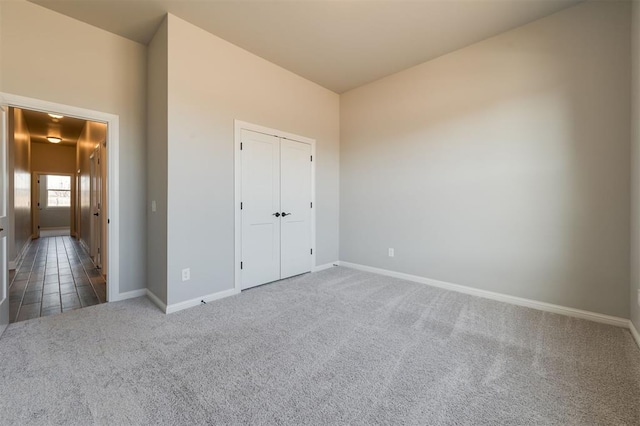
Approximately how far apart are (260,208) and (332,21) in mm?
2271

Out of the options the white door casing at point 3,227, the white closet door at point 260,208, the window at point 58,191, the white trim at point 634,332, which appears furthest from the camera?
the window at point 58,191

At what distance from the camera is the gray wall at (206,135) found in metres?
2.74

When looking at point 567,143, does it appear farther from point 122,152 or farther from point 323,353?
point 122,152

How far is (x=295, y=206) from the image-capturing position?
4.04 meters

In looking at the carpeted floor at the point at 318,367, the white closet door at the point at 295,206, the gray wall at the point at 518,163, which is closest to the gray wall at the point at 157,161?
the carpeted floor at the point at 318,367

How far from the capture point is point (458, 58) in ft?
10.8

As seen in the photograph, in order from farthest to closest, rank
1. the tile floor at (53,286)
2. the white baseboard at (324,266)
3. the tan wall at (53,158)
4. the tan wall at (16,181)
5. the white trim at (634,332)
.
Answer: the tan wall at (53,158)
the white baseboard at (324,266)
the tan wall at (16,181)
the tile floor at (53,286)
the white trim at (634,332)

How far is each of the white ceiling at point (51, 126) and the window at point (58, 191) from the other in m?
2.25

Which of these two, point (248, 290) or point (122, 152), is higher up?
point (122, 152)

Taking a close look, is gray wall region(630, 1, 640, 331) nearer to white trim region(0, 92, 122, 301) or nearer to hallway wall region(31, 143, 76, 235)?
white trim region(0, 92, 122, 301)

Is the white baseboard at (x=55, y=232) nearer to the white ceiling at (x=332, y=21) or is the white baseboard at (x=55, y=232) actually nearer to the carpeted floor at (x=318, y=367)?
the carpeted floor at (x=318, y=367)

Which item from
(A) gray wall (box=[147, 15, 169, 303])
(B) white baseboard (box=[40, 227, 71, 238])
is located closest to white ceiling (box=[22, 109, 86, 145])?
(B) white baseboard (box=[40, 227, 71, 238])

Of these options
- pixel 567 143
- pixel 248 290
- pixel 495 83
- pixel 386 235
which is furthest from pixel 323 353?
pixel 495 83

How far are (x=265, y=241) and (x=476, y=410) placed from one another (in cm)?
278
